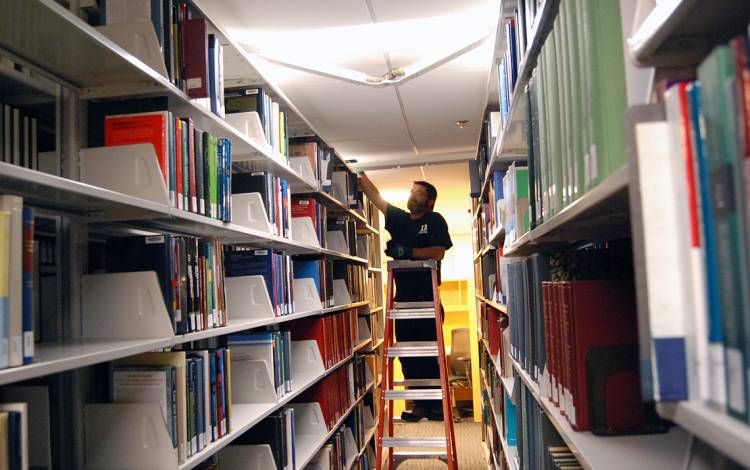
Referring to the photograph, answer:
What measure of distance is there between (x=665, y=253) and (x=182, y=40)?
1.65 meters

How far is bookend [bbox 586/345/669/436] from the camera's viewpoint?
992 mm

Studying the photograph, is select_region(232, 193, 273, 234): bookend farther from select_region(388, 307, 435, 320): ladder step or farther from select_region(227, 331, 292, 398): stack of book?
select_region(388, 307, 435, 320): ladder step

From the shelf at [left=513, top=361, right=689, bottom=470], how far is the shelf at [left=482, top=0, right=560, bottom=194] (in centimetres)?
80

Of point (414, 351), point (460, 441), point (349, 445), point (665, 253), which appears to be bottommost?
point (460, 441)

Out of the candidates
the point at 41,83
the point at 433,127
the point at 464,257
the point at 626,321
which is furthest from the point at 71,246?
the point at 464,257

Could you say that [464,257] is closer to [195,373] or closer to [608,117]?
[195,373]

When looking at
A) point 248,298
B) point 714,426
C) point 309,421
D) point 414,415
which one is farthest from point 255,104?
point 414,415

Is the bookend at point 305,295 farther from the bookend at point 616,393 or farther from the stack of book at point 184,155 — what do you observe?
the bookend at point 616,393

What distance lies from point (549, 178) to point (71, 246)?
1.23 meters

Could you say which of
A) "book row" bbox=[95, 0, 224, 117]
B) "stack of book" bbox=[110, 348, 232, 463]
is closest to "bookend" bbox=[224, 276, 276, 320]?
"stack of book" bbox=[110, 348, 232, 463]

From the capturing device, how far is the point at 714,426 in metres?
0.46

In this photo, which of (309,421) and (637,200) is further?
(309,421)

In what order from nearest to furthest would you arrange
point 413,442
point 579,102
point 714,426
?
1. point 714,426
2. point 579,102
3. point 413,442

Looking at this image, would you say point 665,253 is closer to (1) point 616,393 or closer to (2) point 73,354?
(1) point 616,393
